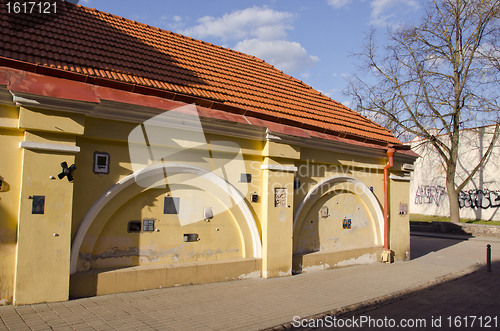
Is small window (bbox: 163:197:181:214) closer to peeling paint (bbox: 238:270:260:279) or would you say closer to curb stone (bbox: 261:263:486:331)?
peeling paint (bbox: 238:270:260:279)

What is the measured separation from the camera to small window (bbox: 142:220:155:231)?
639 cm

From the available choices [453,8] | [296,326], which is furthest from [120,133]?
[453,8]

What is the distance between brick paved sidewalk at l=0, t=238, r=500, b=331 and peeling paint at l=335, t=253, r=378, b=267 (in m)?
0.80

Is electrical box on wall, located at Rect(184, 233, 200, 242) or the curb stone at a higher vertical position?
electrical box on wall, located at Rect(184, 233, 200, 242)

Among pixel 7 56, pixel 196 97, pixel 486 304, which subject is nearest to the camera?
pixel 7 56

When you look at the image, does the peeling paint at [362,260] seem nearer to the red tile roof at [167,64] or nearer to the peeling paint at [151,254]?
the red tile roof at [167,64]

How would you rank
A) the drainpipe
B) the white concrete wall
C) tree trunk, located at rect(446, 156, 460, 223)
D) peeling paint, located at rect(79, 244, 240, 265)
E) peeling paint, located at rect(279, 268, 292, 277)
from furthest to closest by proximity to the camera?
the white concrete wall → tree trunk, located at rect(446, 156, 460, 223) → the drainpipe → peeling paint, located at rect(279, 268, 292, 277) → peeling paint, located at rect(79, 244, 240, 265)

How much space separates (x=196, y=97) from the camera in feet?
23.6

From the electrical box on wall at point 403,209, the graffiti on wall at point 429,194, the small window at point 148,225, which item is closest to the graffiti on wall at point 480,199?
the graffiti on wall at point 429,194

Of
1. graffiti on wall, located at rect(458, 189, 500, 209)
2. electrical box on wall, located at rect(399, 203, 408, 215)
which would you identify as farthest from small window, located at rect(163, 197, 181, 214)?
graffiti on wall, located at rect(458, 189, 500, 209)

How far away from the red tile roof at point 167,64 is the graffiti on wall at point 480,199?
57.4 feet

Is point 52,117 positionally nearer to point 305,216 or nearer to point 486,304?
point 305,216

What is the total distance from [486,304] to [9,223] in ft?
26.2

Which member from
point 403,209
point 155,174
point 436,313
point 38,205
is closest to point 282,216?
point 155,174
